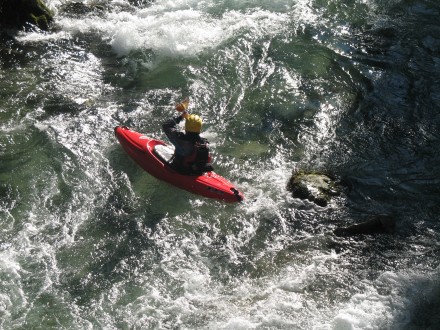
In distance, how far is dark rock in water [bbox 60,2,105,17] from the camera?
12.9m

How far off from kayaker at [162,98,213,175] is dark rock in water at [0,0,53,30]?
5955mm

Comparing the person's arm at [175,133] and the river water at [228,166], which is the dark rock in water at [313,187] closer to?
the river water at [228,166]

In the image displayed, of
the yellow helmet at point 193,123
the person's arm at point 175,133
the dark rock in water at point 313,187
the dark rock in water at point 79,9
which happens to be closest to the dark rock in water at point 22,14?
the dark rock in water at point 79,9

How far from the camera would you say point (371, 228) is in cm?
745

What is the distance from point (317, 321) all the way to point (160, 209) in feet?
9.84

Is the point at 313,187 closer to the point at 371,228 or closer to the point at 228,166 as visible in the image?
the point at 371,228

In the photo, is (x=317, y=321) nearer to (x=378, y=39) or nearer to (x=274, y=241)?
(x=274, y=241)

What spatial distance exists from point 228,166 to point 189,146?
0.98m

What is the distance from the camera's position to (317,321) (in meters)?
6.22

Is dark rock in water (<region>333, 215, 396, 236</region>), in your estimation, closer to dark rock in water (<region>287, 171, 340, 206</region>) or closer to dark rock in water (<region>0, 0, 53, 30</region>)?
dark rock in water (<region>287, 171, 340, 206</region>)

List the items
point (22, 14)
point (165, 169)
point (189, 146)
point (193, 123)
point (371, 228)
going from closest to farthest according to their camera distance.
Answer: point (371, 228)
point (193, 123)
point (189, 146)
point (165, 169)
point (22, 14)

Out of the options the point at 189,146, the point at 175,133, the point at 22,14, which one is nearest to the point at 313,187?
the point at 189,146

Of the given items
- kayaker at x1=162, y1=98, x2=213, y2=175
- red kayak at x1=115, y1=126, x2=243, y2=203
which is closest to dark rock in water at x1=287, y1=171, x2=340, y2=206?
red kayak at x1=115, y1=126, x2=243, y2=203

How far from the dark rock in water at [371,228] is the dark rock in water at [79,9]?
899 centimetres
